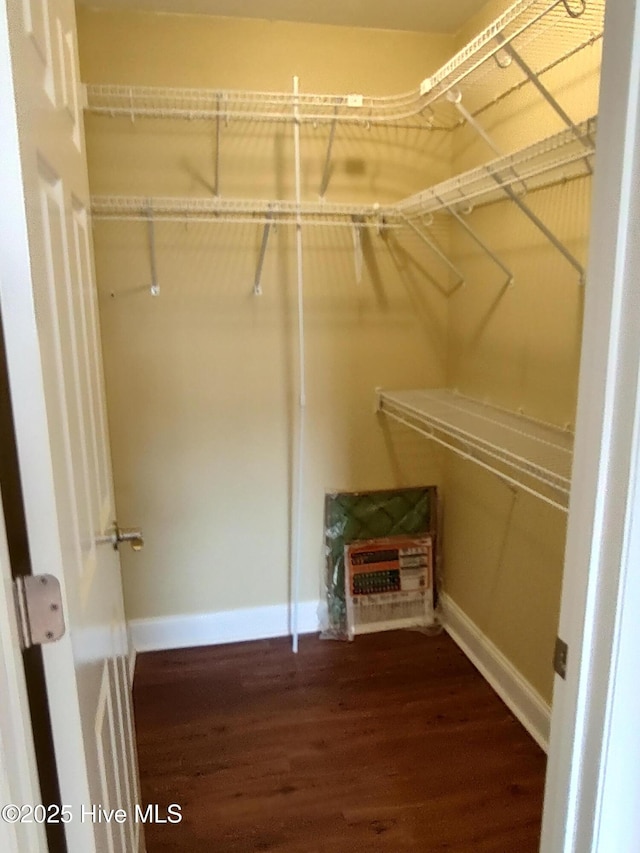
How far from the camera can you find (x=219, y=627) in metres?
2.70

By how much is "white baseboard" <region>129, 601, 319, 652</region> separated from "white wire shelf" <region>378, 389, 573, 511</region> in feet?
3.21

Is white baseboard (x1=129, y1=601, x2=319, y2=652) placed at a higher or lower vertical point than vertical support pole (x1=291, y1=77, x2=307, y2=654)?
lower

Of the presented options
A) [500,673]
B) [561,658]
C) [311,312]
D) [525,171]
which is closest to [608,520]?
[561,658]

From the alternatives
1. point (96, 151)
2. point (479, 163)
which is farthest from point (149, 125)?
point (479, 163)

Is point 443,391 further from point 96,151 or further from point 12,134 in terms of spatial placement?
point 12,134

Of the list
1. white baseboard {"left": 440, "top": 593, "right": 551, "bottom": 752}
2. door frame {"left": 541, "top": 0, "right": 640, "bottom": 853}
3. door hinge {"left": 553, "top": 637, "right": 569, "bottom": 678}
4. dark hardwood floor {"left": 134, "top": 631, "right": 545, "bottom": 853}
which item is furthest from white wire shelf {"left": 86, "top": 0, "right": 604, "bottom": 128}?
dark hardwood floor {"left": 134, "top": 631, "right": 545, "bottom": 853}

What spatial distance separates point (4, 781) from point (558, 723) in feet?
2.32

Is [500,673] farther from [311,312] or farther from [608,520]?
[608,520]

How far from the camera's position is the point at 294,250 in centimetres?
248

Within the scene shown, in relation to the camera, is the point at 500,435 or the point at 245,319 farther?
the point at 245,319

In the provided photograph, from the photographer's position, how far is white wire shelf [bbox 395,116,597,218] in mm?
1397

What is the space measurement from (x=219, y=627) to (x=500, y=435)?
4.94ft

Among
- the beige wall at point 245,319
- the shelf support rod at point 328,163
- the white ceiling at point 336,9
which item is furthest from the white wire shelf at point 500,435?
the white ceiling at point 336,9

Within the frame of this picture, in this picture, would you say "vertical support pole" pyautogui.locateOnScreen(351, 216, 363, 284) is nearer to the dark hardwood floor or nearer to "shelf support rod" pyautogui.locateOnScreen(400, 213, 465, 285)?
"shelf support rod" pyautogui.locateOnScreen(400, 213, 465, 285)
